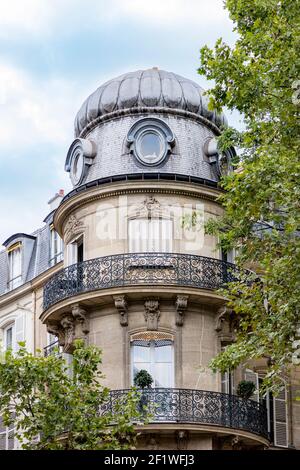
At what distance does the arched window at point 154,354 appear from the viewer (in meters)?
32.0

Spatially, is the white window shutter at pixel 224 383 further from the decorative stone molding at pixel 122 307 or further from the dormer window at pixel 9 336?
the dormer window at pixel 9 336

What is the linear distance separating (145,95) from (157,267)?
515 centimetres

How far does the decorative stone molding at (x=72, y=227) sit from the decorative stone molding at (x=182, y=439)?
6443 millimetres

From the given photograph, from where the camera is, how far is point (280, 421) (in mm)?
35438

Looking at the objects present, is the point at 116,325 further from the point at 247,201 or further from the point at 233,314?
the point at 247,201

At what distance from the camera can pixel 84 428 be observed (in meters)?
25.6

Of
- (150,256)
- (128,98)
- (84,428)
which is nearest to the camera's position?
(84,428)

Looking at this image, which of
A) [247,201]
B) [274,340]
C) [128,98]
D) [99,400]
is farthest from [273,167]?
[128,98]

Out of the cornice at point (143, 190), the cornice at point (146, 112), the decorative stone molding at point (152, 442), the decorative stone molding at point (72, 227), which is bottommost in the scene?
the decorative stone molding at point (152, 442)

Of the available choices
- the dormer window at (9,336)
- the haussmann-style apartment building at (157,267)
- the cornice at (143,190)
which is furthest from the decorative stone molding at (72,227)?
the dormer window at (9,336)

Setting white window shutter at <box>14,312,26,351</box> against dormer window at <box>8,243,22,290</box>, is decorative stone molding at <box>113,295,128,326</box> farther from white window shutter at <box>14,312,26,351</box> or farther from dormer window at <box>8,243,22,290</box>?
dormer window at <box>8,243,22,290</box>

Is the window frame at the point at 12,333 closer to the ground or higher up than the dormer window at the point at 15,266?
closer to the ground
